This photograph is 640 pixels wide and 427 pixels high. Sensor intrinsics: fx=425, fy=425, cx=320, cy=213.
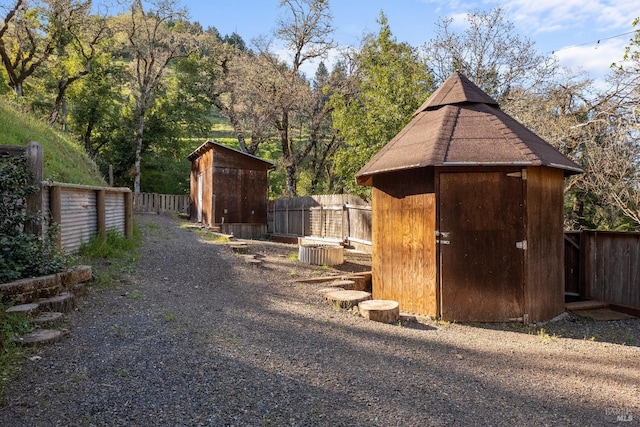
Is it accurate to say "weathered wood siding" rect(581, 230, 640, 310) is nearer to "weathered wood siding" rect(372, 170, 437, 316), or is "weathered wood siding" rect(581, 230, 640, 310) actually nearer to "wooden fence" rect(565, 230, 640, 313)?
"wooden fence" rect(565, 230, 640, 313)

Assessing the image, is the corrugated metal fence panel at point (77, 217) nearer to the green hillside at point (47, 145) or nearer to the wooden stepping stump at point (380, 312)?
the green hillside at point (47, 145)

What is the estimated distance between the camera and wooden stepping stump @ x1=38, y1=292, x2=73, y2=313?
214 inches

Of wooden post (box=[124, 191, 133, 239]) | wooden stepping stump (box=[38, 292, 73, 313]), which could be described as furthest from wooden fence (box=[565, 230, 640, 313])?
wooden post (box=[124, 191, 133, 239])

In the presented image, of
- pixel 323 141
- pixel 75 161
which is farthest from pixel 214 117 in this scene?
pixel 75 161

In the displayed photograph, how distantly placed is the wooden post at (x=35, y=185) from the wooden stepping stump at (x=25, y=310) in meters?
1.81

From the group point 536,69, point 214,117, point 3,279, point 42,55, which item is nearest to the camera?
point 3,279

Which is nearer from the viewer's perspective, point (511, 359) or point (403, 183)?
point (511, 359)

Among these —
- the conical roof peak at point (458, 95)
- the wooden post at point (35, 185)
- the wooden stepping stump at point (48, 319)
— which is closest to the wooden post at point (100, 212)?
the wooden post at point (35, 185)

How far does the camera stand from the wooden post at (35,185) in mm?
6512

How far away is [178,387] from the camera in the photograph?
12.3 feet

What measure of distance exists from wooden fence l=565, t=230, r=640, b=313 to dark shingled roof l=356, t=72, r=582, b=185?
1.97 meters

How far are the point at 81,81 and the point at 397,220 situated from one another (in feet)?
91.3

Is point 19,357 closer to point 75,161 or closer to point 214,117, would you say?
point 75,161

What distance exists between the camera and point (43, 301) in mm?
5449
